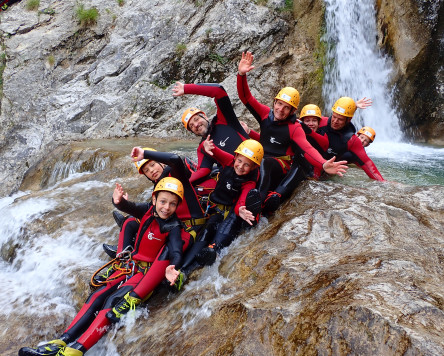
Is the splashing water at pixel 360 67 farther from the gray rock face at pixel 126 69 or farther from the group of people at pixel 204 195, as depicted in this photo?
the group of people at pixel 204 195

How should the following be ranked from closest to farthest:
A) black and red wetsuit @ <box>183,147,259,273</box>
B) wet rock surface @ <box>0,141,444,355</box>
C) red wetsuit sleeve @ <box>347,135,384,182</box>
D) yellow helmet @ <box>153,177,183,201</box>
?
1. wet rock surface @ <box>0,141,444,355</box>
2. yellow helmet @ <box>153,177,183,201</box>
3. black and red wetsuit @ <box>183,147,259,273</box>
4. red wetsuit sleeve @ <box>347,135,384,182</box>

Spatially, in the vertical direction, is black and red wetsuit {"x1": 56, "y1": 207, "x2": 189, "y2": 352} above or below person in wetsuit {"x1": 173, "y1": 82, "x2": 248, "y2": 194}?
→ below

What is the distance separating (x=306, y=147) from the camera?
4059mm

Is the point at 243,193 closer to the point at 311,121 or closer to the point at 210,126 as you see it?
the point at 210,126

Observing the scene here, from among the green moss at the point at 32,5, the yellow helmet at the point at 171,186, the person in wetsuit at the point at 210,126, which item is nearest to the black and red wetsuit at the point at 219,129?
the person in wetsuit at the point at 210,126

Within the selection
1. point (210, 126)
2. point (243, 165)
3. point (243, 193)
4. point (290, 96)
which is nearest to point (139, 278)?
point (243, 193)

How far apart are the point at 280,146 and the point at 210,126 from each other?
921 mm

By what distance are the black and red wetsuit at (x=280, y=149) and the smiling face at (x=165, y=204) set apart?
1.07 meters

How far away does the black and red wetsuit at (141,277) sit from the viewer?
2988mm

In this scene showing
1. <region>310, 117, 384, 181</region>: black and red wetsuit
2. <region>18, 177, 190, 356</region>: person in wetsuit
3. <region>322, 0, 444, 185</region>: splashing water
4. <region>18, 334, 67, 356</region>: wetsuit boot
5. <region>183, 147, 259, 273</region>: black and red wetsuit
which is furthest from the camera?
<region>322, 0, 444, 185</region>: splashing water

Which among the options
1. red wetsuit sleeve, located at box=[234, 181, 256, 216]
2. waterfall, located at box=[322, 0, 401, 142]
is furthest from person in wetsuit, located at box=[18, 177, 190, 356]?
waterfall, located at box=[322, 0, 401, 142]

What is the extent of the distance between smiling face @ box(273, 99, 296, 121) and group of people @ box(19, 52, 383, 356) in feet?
0.04

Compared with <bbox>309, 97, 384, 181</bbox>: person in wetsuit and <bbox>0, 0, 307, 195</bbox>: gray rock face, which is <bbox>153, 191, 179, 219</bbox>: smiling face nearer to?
<bbox>309, 97, 384, 181</bbox>: person in wetsuit

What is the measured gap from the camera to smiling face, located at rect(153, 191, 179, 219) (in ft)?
11.2
